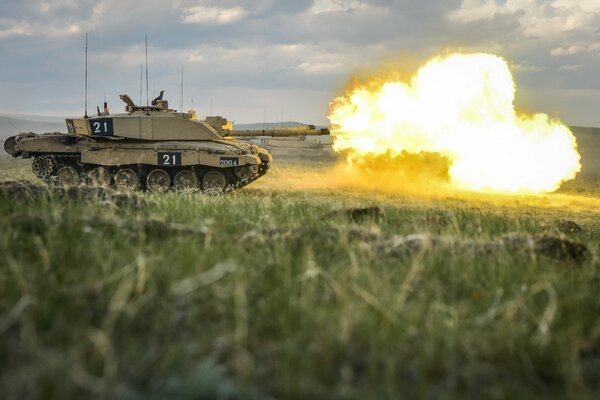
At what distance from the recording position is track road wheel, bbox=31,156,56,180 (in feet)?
63.9

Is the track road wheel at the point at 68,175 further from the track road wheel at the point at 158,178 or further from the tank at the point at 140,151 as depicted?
the track road wheel at the point at 158,178

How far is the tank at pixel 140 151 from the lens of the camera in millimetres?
18719

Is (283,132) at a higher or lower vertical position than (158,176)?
higher

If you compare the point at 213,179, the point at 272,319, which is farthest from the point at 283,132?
the point at 272,319

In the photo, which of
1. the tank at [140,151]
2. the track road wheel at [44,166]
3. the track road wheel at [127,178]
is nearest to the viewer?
the tank at [140,151]

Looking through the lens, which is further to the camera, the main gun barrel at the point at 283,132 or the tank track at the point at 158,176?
the main gun barrel at the point at 283,132

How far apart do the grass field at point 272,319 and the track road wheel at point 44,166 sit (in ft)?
50.7

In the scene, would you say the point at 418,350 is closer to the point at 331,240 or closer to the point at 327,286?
the point at 327,286

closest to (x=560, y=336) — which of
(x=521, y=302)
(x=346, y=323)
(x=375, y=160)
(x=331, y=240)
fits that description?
(x=521, y=302)

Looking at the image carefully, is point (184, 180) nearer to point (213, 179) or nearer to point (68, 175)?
point (213, 179)

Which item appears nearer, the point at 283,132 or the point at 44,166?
the point at 44,166

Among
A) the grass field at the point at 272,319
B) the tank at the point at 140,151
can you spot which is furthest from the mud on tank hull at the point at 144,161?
the grass field at the point at 272,319

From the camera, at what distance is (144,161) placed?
18.6m

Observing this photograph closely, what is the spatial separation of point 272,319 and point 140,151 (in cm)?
1620
